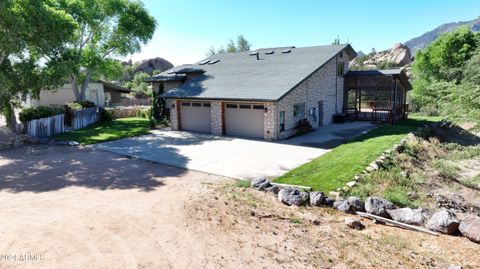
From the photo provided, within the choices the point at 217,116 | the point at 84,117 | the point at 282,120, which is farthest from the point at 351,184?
the point at 84,117

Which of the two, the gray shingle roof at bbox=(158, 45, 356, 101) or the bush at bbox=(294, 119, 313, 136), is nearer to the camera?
the gray shingle roof at bbox=(158, 45, 356, 101)

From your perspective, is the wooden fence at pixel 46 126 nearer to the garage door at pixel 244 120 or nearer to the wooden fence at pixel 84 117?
the wooden fence at pixel 84 117

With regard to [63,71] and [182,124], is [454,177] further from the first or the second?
[63,71]

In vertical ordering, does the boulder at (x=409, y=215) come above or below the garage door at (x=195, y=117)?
below

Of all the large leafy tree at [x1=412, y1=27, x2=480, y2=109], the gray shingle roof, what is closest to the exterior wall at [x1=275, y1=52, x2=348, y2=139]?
the gray shingle roof

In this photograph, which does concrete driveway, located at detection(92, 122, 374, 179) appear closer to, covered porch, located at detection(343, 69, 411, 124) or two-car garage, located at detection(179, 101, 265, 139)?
two-car garage, located at detection(179, 101, 265, 139)

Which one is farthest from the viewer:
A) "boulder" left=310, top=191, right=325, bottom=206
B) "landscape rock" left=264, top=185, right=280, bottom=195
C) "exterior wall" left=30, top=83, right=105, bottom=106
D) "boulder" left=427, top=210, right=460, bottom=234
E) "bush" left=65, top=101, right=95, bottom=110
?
"exterior wall" left=30, top=83, right=105, bottom=106

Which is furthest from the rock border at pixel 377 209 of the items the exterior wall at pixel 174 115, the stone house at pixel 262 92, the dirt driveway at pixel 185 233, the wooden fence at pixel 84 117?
the wooden fence at pixel 84 117

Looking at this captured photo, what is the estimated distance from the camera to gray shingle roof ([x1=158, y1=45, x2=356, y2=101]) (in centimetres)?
1950

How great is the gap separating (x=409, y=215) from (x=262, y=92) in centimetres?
1149

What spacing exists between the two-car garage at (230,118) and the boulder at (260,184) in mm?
8400

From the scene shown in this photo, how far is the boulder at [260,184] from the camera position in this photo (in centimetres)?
1112

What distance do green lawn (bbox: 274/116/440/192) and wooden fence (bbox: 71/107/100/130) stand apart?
18.9 m

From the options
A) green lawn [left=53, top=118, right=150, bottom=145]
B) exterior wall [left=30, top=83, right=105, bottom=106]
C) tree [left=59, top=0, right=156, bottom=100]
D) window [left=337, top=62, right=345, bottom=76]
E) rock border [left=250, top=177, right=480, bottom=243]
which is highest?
tree [left=59, top=0, right=156, bottom=100]
